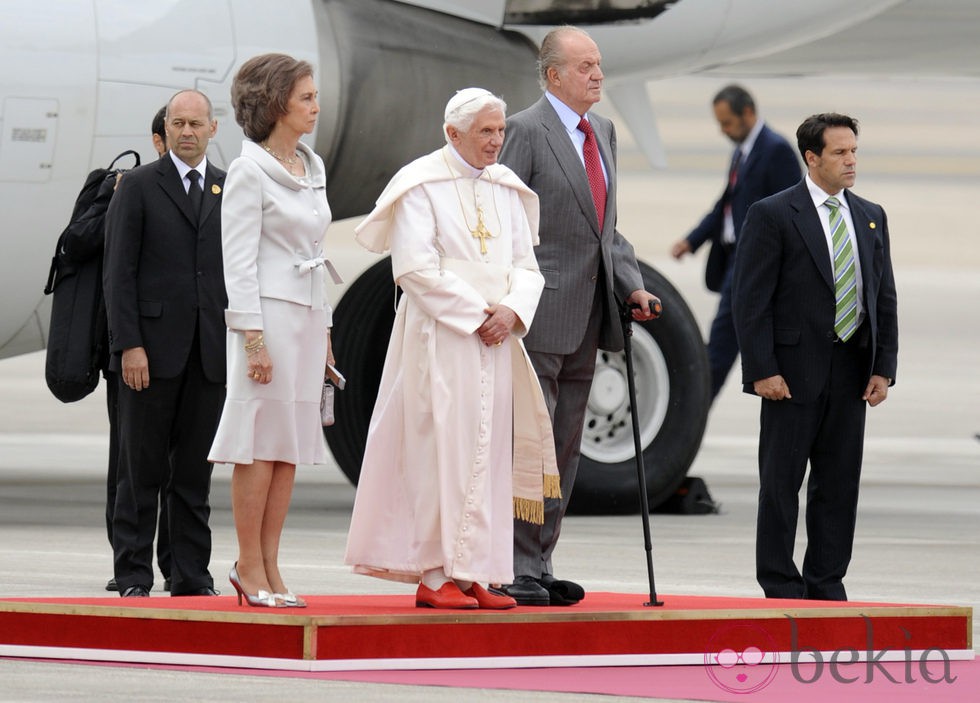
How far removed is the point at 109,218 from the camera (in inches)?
314

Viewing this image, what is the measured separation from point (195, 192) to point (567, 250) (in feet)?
4.61

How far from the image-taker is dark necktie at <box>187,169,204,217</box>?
7.91 metres

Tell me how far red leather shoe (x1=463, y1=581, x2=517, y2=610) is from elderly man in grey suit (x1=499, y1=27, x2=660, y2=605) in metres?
0.51

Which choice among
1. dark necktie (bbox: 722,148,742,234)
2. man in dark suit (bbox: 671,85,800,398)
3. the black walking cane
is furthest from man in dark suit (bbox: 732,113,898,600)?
dark necktie (bbox: 722,148,742,234)

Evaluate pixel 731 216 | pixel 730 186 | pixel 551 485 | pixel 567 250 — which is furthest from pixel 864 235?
pixel 730 186

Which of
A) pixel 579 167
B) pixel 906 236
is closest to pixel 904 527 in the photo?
pixel 579 167

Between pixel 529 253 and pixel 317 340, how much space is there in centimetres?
67

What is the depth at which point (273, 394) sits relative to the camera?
21.7 feet

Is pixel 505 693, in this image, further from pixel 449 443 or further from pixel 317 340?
pixel 317 340

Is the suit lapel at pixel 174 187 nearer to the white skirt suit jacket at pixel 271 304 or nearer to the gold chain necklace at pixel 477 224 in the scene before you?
the white skirt suit jacket at pixel 271 304

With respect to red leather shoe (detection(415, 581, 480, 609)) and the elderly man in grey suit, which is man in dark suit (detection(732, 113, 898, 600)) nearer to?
the elderly man in grey suit

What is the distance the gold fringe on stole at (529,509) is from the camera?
22.4 feet

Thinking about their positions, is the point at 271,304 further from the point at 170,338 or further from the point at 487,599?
the point at 170,338

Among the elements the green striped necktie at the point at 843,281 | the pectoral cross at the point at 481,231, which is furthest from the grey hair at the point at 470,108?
the green striped necktie at the point at 843,281
